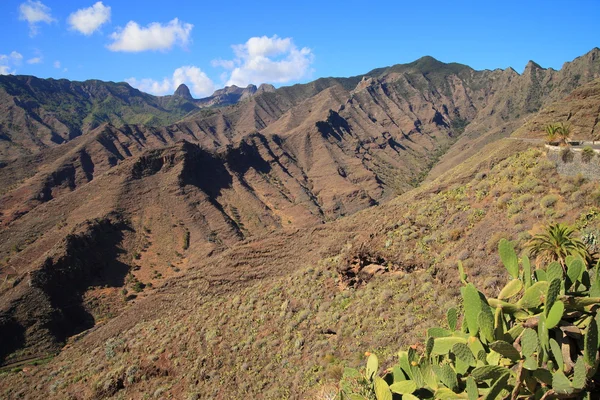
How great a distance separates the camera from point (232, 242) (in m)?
57.4

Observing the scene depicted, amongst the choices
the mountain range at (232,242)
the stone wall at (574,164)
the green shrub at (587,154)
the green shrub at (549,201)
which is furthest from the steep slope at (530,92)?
the green shrub at (549,201)

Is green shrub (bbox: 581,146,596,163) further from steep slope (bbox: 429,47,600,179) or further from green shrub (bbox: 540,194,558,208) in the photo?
steep slope (bbox: 429,47,600,179)

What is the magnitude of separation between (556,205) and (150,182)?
205 ft

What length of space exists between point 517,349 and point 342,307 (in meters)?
11.5

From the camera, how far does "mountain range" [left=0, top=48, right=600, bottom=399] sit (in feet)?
52.1

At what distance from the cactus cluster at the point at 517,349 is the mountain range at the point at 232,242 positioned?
733 cm

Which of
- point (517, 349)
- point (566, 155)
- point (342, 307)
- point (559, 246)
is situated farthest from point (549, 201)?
point (517, 349)

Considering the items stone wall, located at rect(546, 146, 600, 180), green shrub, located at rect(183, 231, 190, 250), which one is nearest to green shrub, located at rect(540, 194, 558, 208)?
stone wall, located at rect(546, 146, 600, 180)

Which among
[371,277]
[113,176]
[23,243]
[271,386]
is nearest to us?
[271,386]

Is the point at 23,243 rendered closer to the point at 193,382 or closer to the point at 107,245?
the point at 107,245

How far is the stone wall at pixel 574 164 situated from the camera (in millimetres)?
14570

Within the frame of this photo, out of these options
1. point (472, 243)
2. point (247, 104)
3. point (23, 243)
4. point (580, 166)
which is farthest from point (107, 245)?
point (247, 104)

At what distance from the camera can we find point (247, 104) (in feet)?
589

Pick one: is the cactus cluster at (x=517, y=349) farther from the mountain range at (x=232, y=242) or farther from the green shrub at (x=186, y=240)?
the green shrub at (x=186, y=240)
